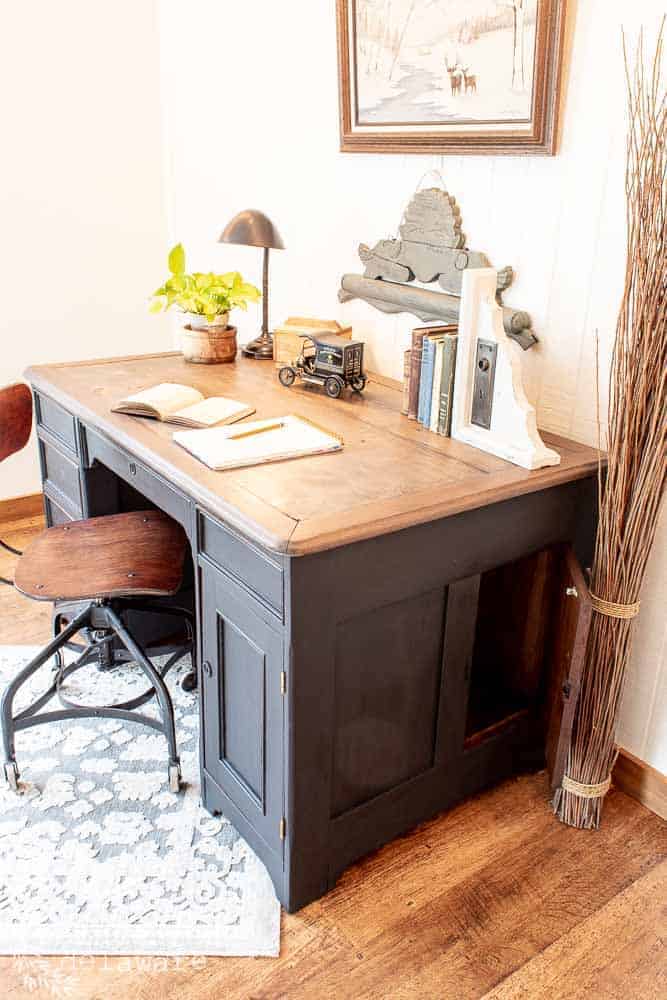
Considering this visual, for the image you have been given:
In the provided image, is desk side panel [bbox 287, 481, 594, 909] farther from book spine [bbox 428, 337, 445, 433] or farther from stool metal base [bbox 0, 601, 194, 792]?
stool metal base [bbox 0, 601, 194, 792]

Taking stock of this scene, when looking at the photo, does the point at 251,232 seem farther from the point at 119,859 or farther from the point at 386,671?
the point at 119,859

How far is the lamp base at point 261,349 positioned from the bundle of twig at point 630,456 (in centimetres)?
123

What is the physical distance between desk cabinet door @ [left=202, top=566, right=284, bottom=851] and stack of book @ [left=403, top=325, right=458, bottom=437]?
2.17ft

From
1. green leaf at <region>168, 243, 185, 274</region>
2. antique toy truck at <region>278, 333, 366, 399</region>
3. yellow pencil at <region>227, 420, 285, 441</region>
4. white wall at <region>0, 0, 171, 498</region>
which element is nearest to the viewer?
yellow pencil at <region>227, 420, 285, 441</region>

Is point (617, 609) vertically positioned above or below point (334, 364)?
below

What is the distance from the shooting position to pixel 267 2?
2.69 m

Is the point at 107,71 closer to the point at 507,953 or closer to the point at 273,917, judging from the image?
the point at 273,917

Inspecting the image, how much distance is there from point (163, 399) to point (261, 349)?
663mm

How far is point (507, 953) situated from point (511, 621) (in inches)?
30.8

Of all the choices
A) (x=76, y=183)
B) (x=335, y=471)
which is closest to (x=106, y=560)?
(x=335, y=471)

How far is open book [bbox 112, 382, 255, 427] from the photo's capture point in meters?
2.03

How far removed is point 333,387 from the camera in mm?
2264

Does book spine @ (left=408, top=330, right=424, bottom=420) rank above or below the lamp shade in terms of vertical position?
below

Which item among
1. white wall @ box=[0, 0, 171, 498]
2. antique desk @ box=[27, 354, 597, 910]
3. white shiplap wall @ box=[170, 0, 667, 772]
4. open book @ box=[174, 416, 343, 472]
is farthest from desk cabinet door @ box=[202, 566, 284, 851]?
Result: white wall @ box=[0, 0, 171, 498]
